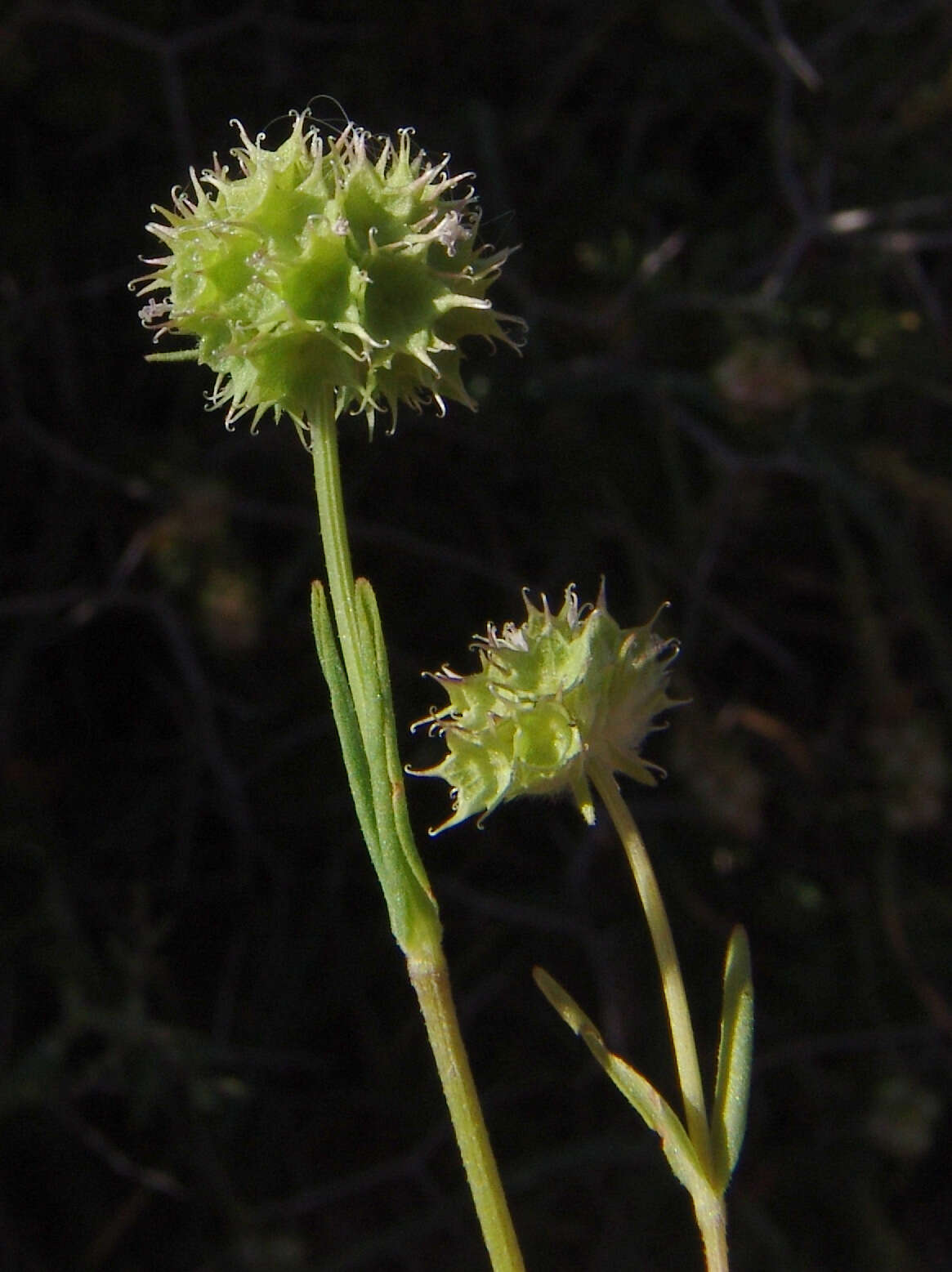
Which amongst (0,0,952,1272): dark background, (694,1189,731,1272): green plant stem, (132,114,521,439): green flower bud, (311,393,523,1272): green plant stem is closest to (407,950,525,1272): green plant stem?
(311,393,523,1272): green plant stem

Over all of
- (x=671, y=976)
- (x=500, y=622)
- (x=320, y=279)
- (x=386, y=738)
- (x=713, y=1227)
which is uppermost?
(x=500, y=622)

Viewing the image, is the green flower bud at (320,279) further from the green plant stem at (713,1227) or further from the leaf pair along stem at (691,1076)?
the green plant stem at (713,1227)

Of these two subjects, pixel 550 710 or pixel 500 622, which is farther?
pixel 500 622

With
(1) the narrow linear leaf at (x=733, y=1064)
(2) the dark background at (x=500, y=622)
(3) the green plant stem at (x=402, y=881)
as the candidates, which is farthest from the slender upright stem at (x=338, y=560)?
(2) the dark background at (x=500, y=622)

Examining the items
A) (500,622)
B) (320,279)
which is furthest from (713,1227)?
(500,622)

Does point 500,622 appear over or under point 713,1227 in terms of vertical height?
over

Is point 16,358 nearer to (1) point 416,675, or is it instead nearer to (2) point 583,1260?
(1) point 416,675

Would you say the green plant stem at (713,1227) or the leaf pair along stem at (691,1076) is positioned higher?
the leaf pair along stem at (691,1076)

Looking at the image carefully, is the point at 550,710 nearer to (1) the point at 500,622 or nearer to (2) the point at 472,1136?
(2) the point at 472,1136
